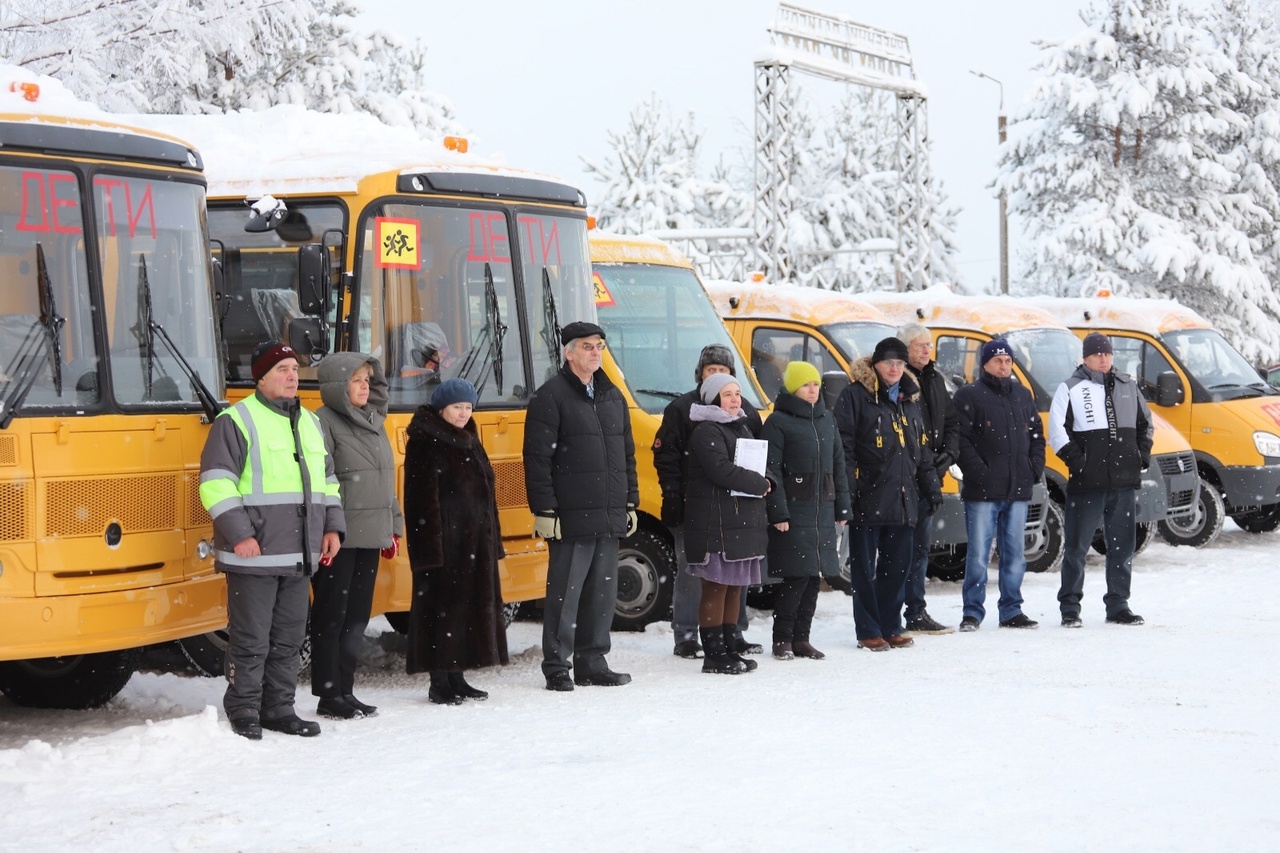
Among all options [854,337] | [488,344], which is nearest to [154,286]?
[488,344]

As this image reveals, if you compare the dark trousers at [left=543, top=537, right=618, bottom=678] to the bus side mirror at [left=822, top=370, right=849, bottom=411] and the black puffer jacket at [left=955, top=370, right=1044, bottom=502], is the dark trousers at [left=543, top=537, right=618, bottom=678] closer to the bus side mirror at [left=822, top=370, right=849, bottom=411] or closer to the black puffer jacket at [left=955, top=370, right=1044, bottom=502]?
the bus side mirror at [left=822, top=370, right=849, bottom=411]

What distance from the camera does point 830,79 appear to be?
28547mm

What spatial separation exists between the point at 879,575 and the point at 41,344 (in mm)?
5325

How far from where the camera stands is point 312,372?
30.4 ft

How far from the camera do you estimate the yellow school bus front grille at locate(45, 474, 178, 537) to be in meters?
7.26

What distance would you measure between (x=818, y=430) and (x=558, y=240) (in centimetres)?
193

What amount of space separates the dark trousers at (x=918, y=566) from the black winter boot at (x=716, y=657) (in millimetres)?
1736

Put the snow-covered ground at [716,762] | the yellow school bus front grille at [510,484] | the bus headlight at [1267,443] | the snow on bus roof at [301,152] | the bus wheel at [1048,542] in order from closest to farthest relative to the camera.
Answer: the snow-covered ground at [716,762]
the snow on bus roof at [301,152]
the yellow school bus front grille at [510,484]
the bus wheel at [1048,542]
the bus headlight at [1267,443]

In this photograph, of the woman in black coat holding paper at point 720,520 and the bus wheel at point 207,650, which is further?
the woman in black coat holding paper at point 720,520

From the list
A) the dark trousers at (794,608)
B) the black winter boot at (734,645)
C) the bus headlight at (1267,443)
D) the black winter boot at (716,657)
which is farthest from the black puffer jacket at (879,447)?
the bus headlight at (1267,443)

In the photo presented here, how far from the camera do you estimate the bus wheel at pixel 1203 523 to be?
16.4 meters

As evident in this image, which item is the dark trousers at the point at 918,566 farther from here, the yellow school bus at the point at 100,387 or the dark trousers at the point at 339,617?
the yellow school bus at the point at 100,387

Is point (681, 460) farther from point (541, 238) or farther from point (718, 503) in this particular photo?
point (541, 238)

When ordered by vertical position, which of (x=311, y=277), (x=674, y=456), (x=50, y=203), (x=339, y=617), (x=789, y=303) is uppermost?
(x=50, y=203)
